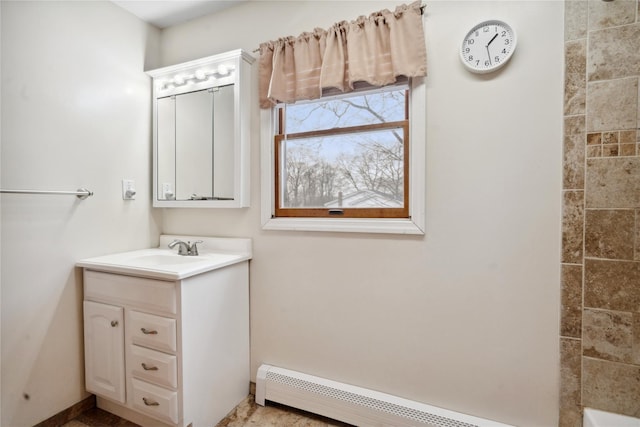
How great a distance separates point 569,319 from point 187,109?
231 cm

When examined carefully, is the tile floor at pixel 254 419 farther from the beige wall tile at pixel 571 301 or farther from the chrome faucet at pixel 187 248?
the beige wall tile at pixel 571 301

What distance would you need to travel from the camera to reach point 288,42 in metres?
1.70

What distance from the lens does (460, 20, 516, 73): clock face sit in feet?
4.30

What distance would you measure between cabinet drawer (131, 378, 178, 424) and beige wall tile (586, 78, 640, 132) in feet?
6.98

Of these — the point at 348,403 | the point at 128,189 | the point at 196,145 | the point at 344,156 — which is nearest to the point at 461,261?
the point at 344,156

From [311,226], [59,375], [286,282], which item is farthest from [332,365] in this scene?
[59,375]

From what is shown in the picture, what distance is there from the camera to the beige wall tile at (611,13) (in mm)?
1173

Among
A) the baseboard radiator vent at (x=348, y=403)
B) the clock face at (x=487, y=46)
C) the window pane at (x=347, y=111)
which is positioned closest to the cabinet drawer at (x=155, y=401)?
the baseboard radiator vent at (x=348, y=403)

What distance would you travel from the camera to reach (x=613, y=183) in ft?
3.95

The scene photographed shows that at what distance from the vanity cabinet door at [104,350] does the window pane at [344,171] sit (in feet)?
3.45

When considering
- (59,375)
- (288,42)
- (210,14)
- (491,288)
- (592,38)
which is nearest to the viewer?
(592,38)

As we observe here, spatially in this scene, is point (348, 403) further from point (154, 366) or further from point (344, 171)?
point (344, 171)

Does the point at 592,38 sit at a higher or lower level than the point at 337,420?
higher

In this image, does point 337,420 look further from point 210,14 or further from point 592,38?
point 210,14
